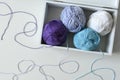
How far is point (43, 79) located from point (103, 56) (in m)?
0.25

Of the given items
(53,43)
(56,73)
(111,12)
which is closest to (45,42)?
(53,43)

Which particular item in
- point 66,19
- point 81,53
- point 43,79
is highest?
point 66,19

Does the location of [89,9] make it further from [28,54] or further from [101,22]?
[28,54]

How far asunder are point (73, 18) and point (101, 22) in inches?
4.0

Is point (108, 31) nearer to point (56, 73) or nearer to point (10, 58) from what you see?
point (56, 73)

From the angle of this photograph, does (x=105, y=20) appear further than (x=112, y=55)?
No

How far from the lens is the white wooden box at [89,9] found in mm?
987

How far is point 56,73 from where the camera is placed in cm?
104

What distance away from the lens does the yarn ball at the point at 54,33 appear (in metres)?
0.96

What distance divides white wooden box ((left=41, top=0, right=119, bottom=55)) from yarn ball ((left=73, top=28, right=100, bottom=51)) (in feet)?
0.09

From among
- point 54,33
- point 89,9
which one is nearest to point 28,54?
point 54,33

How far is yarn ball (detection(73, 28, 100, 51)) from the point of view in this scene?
0.96 meters

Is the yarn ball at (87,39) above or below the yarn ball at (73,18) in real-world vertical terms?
below

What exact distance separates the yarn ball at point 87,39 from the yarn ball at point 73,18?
0.03m
